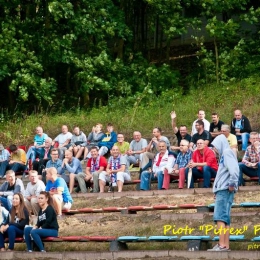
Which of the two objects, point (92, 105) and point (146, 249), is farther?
point (92, 105)

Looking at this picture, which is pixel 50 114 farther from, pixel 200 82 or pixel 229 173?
pixel 229 173

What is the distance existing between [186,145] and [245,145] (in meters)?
2.31

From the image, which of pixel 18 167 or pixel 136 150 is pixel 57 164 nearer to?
pixel 136 150

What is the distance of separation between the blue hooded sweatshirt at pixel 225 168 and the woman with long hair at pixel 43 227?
11.9 feet

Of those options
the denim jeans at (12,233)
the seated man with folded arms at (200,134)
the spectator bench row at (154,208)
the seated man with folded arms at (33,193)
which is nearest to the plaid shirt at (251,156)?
the seated man with folded arms at (200,134)

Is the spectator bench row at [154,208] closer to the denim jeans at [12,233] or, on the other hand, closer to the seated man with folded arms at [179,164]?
the denim jeans at [12,233]

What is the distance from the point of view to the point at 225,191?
16000mm

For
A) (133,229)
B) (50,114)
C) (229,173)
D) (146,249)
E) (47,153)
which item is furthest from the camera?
(50,114)

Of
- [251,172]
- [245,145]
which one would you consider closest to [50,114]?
[245,145]

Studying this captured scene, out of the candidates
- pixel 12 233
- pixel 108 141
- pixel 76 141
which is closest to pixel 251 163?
pixel 12 233

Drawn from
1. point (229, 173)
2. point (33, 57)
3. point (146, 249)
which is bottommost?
point (146, 249)

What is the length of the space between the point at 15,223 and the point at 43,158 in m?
7.50

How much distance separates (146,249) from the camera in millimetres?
17547

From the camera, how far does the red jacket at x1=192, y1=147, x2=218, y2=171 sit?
850 inches
